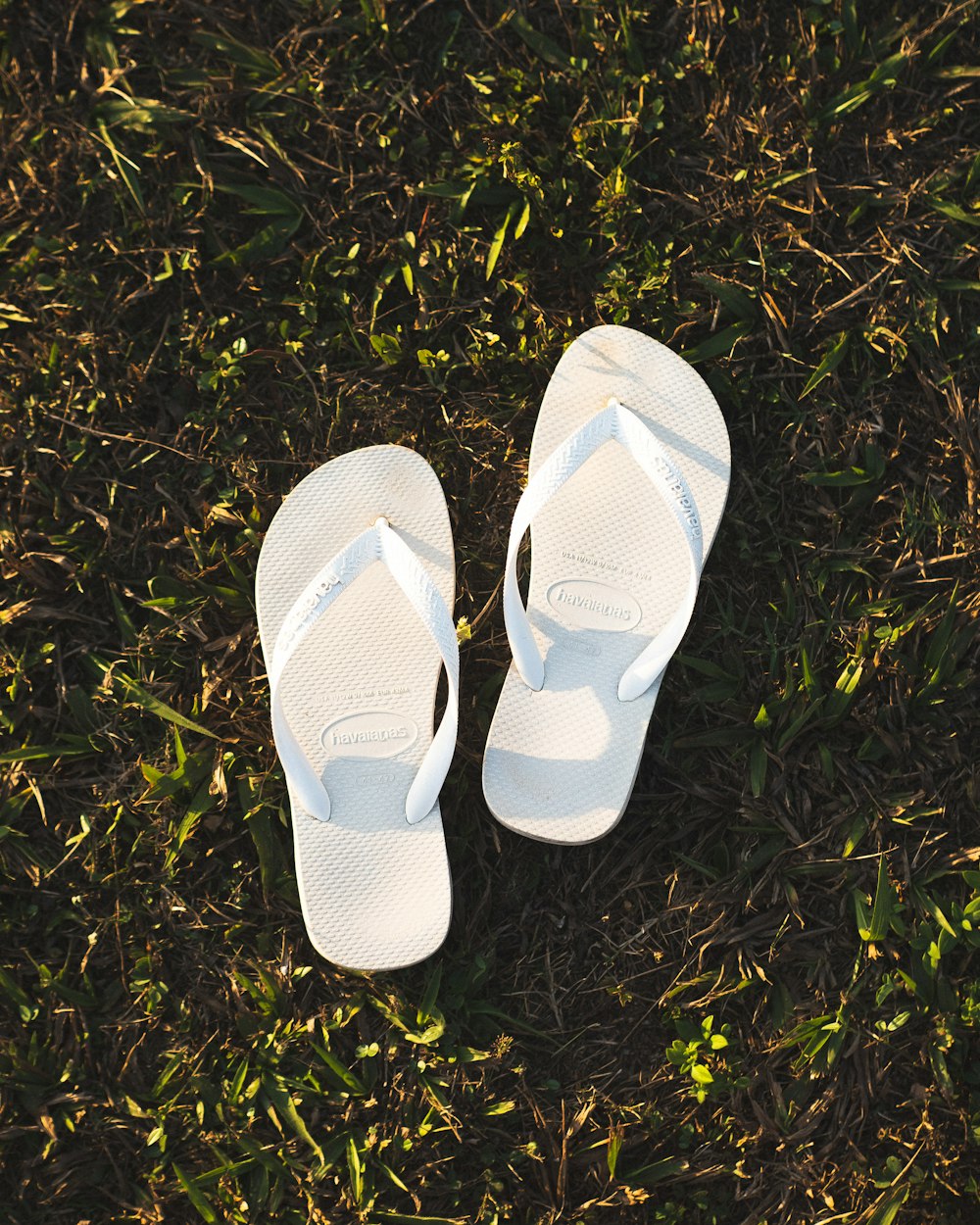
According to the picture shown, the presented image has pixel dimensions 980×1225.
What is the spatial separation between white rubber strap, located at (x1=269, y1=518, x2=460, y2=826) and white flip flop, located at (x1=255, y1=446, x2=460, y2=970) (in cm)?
3

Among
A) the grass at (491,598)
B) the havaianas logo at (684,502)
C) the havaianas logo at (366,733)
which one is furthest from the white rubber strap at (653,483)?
the havaianas logo at (366,733)

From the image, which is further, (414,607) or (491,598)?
(491,598)

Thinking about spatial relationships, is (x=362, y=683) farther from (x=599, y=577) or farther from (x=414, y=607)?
(x=599, y=577)

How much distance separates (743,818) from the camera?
5.86ft

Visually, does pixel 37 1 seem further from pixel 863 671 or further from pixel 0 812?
pixel 863 671

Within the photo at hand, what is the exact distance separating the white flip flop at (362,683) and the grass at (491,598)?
0.27ft

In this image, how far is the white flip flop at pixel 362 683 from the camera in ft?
5.81

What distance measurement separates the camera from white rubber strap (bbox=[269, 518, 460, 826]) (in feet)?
5.33

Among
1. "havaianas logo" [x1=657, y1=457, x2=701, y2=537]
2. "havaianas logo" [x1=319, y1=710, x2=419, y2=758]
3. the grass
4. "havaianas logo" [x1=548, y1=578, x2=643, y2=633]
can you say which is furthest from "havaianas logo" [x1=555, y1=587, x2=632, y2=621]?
"havaianas logo" [x1=319, y1=710, x2=419, y2=758]

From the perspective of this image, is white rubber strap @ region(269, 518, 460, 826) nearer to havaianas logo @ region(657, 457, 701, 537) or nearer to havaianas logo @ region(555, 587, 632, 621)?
havaianas logo @ region(555, 587, 632, 621)

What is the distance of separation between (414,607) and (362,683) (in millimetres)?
199

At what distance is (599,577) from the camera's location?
71.6 inches

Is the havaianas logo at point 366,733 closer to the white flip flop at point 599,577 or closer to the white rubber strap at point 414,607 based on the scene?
the white rubber strap at point 414,607

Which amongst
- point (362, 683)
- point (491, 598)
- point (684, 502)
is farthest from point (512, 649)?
point (684, 502)
